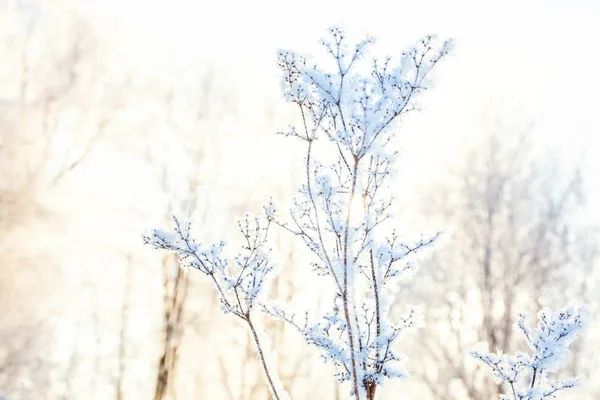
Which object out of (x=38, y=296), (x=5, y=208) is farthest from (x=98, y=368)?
(x=5, y=208)

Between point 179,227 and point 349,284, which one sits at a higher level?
point 179,227

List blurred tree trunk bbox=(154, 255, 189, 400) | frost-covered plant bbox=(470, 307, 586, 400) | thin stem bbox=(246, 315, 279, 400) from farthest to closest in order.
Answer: blurred tree trunk bbox=(154, 255, 189, 400) < frost-covered plant bbox=(470, 307, 586, 400) < thin stem bbox=(246, 315, 279, 400)

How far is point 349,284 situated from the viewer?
2.68m

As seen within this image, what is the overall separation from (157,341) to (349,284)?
5.84 meters

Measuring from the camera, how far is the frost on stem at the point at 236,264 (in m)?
2.73

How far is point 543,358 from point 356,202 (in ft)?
4.74

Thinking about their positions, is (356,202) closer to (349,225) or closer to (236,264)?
(349,225)

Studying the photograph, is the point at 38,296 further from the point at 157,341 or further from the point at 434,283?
the point at 434,283

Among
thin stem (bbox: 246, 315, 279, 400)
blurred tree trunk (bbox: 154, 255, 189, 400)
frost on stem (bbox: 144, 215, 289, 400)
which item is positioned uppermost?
blurred tree trunk (bbox: 154, 255, 189, 400)

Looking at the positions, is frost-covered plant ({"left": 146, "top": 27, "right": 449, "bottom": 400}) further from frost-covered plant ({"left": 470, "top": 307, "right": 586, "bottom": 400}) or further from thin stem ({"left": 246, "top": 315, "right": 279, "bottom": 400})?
frost-covered plant ({"left": 470, "top": 307, "right": 586, "bottom": 400})

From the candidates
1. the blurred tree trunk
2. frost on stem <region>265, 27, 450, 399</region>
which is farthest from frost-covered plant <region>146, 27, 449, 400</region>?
the blurred tree trunk

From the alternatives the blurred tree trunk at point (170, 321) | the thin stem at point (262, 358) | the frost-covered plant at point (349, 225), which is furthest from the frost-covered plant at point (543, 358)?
the blurred tree trunk at point (170, 321)

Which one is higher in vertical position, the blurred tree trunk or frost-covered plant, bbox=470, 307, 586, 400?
the blurred tree trunk

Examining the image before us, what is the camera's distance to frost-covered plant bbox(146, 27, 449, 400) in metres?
2.68
